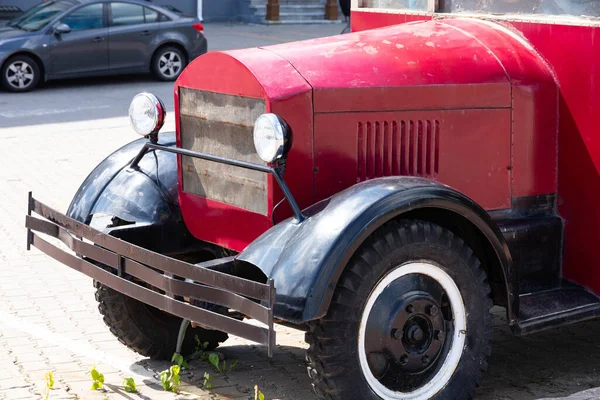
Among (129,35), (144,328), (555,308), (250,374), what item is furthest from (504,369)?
(129,35)

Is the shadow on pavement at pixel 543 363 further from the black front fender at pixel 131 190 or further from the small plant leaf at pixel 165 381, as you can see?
the black front fender at pixel 131 190

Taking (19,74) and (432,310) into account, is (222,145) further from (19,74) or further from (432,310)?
(19,74)

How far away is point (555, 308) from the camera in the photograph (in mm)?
4508

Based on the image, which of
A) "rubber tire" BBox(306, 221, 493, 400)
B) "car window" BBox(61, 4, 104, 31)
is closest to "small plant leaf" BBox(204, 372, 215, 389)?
"rubber tire" BBox(306, 221, 493, 400)

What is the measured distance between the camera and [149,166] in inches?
195

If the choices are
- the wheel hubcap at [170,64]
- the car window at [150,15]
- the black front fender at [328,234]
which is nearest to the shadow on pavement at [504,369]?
the black front fender at [328,234]

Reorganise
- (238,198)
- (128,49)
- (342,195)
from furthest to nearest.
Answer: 1. (128,49)
2. (238,198)
3. (342,195)

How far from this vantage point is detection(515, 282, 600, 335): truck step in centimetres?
433

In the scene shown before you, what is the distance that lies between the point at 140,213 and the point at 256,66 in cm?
98

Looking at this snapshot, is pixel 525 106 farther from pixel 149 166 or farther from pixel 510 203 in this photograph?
pixel 149 166

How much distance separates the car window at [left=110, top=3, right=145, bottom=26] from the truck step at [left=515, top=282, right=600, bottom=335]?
11831 millimetres

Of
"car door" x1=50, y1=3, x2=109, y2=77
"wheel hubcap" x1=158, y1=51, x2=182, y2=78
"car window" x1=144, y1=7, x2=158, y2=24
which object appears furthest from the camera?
"wheel hubcap" x1=158, y1=51, x2=182, y2=78

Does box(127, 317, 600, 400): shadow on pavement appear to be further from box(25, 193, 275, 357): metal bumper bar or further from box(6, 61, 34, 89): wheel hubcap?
box(6, 61, 34, 89): wheel hubcap


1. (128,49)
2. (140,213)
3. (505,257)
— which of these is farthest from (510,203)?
(128,49)
